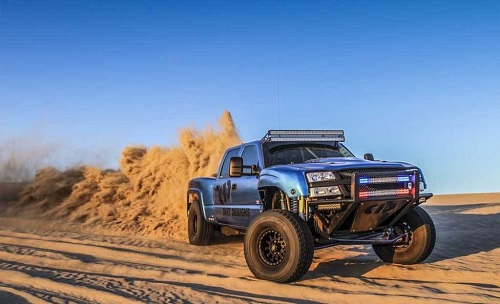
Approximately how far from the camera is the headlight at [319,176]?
19.9 feet

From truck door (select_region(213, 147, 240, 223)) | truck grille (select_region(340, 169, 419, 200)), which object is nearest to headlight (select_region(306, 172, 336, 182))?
truck grille (select_region(340, 169, 419, 200))

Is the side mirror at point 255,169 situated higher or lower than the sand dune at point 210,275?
higher

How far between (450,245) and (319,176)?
4.81m

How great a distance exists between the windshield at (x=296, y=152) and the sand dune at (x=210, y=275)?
1578 mm

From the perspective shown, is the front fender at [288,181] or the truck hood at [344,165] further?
the truck hood at [344,165]

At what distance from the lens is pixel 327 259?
7.98 meters

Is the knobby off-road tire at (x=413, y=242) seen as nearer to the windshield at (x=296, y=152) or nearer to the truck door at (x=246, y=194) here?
the windshield at (x=296, y=152)

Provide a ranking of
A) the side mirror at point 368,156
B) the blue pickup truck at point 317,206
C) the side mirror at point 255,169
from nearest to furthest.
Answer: the blue pickup truck at point 317,206 < the side mirror at point 255,169 < the side mirror at point 368,156

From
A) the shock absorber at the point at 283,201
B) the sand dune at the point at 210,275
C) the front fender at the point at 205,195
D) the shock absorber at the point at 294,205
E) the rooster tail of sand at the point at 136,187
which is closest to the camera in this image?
the sand dune at the point at 210,275

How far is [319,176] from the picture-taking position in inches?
240

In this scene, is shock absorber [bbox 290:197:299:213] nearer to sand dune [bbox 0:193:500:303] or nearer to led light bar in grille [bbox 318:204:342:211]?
led light bar in grille [bbox 318:204:342:211]

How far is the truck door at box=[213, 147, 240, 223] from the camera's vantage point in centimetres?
855

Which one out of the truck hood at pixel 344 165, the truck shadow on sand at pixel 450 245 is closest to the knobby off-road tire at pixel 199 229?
the truck shadow on sand at pixel 450 245

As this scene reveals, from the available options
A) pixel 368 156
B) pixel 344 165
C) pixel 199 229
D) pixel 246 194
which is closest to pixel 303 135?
pixel 368 156
